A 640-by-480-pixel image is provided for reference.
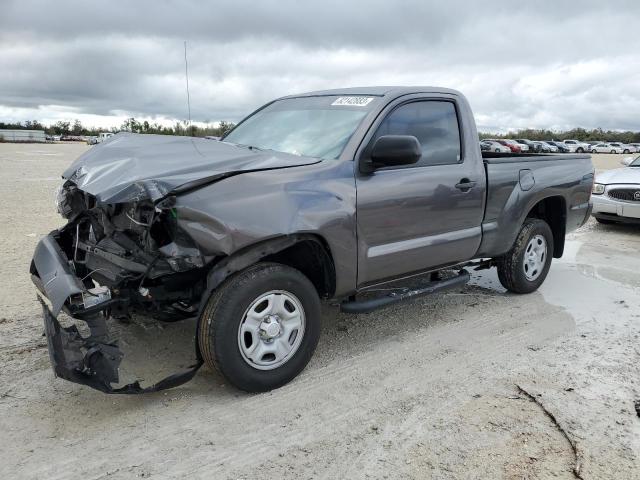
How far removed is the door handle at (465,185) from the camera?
13.9 feet

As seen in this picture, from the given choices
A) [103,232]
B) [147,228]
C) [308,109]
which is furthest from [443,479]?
[308,109]

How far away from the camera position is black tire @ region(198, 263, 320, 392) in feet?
9.95

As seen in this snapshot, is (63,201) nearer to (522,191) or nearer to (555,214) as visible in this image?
(522,191)

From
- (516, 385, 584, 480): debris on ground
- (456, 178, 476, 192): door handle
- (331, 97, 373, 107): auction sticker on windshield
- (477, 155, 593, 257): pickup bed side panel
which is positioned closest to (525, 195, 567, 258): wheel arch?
(477, 155, 593, 257): pickup bed side panel

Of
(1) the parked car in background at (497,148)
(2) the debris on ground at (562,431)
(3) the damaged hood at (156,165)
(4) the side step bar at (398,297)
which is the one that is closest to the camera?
(2) the debris on ground at (562,431)

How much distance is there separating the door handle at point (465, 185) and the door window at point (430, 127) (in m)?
0.18

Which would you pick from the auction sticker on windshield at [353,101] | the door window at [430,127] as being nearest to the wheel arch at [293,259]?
the door window at [430,127]

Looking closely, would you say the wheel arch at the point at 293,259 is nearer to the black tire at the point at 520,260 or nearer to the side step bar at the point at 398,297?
the side step bar at the point at 398,297

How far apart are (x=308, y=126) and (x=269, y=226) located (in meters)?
1.27

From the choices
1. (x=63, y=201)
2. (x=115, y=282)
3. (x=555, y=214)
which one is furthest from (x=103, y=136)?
(x=115, y=282)

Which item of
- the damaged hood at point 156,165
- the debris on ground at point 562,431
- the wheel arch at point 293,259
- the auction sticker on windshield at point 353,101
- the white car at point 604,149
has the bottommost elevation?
A: the debris on ground at point 562,431

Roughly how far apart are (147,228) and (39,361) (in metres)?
1.49

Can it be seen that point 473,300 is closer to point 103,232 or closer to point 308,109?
point 308,109

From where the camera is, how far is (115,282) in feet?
10.1
